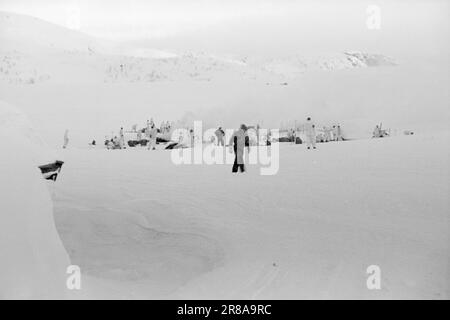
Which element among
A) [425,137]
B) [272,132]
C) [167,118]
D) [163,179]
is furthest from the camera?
[167,118]

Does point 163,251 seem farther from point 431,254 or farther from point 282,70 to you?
point 282,70

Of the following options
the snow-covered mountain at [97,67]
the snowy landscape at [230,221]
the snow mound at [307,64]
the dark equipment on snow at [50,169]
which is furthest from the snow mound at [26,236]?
the snow mound at [307,64]

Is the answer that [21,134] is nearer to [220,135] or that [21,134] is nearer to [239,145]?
[239,145]

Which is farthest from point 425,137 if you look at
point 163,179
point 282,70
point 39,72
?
point 282,70

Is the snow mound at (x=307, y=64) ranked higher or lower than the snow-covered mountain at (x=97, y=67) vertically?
higher

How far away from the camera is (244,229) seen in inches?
398

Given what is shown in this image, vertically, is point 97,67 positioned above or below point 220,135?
above

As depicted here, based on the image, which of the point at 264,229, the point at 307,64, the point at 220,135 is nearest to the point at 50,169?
the point at 264,229

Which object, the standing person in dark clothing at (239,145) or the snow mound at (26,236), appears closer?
the snow mound at (26,236)

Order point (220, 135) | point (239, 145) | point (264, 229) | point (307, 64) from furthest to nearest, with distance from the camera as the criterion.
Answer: point (307, 64) → point (220, 135) → point (239, 145) → point (264, 229)

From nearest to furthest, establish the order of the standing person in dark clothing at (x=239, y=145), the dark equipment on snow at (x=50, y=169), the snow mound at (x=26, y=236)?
the snow mound at (x=26, y=236)
the dark equipment on snow at (x=50, y=169)
the standing person in dark clothing at (x=239, y=145)

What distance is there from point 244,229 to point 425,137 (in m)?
12.5

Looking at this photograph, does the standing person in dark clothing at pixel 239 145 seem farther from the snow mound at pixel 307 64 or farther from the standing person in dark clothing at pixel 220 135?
the snow mound at pixel 307 64
